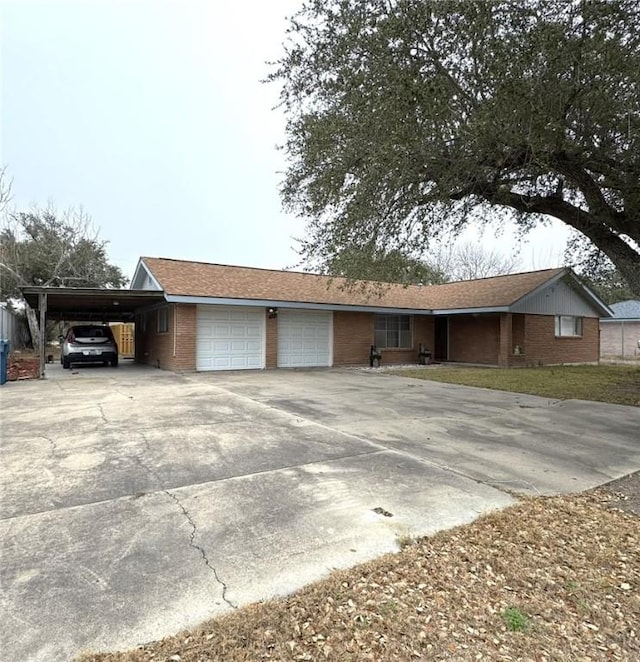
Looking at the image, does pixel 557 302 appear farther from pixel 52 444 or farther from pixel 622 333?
pixel 52 444

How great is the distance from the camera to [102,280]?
90.5 ft

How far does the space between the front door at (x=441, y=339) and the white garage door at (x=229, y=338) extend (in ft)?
30.8

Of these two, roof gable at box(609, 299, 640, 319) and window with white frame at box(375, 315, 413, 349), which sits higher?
roof gable at box(609, 299, 640, 319)

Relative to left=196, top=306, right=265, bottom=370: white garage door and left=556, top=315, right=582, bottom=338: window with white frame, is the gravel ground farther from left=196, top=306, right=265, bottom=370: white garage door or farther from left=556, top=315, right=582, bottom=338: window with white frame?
left=556, top=315, right=582, bottom=338: window with white frame

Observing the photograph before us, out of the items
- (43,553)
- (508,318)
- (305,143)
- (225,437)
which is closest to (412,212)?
(305,143)

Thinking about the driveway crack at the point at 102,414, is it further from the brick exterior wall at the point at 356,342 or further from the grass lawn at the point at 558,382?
the brick exterior wall at the point at 356,342

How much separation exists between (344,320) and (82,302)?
9833mm

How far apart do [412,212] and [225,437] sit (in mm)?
5917

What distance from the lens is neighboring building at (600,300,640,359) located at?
88.2 feet

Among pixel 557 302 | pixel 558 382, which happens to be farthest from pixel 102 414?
pixel 557 302

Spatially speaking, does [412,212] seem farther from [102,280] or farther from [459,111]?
[102,280]

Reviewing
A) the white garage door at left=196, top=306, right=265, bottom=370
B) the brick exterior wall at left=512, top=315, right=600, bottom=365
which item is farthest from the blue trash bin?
the brick exterior wall at left=512, top=315, right=600, bottom=365

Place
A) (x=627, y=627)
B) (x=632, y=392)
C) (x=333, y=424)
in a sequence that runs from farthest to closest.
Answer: (x=632, y=392) < (x=333, y=424) < (x=627, y=627)

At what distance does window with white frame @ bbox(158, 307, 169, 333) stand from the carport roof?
16.9 inches
